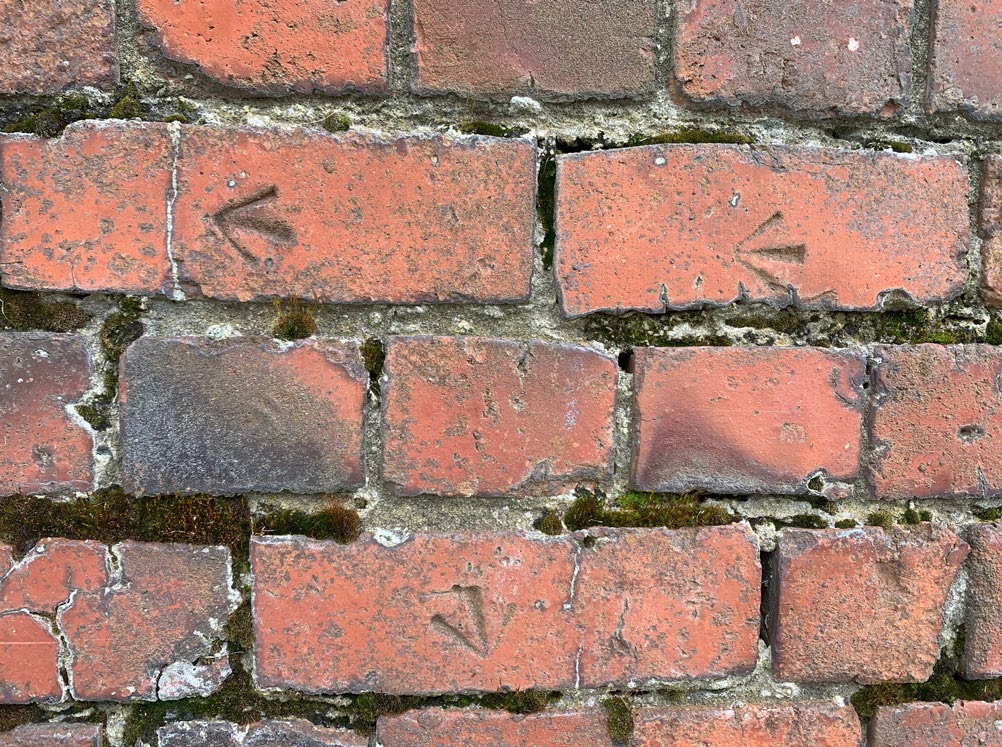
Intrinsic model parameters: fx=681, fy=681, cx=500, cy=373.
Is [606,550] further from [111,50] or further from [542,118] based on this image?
[111,50]

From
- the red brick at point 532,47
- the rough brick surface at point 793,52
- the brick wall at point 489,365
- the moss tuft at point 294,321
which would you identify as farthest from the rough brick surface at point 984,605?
the moss tuft at point 294,321

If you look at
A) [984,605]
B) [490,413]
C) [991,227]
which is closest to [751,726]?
[984,605]

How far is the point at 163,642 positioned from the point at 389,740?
252mm

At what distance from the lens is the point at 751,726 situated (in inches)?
28.7

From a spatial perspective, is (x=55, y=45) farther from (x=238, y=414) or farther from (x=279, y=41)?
(x=238, y=414)

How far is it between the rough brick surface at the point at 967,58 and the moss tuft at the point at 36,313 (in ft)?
2.99

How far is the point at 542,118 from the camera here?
0.70 m

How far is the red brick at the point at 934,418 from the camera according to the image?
0.72 metres

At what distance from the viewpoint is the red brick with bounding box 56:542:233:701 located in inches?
26.9

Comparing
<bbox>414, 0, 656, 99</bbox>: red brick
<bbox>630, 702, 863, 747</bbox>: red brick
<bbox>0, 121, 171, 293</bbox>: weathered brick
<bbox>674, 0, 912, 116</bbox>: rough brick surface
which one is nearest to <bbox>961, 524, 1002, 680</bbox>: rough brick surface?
<bbox>630, 702, 863, 747</bbox>: red brick

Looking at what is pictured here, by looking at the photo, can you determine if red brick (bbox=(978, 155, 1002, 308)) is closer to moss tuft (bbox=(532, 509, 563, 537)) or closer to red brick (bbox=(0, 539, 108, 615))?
moss tuft (bbox=(532, 509, 563, 537))

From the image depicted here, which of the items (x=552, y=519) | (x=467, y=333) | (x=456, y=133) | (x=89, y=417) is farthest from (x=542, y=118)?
(x=89, y=417)

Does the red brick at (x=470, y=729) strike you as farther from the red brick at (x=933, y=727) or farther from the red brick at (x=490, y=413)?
the red brick at (x=933, y=727)

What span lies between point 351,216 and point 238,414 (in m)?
0.23
